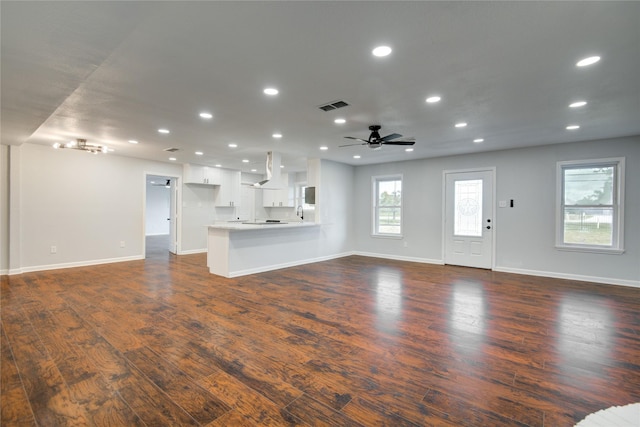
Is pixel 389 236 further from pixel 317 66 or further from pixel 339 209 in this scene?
pixel 317 66

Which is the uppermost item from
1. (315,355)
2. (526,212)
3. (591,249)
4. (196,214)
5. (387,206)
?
(387,206)

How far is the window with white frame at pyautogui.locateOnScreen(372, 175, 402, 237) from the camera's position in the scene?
7.62 metres

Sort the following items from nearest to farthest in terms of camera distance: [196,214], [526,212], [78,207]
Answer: [526,212]
[78,207]
[196,214]

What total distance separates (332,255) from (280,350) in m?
5.06

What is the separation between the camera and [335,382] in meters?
2.14

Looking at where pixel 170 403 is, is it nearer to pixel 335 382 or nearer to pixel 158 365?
pixel 158 365

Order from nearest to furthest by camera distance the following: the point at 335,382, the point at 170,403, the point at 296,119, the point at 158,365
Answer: the point at 170,403 → the point at 335,382 → the point at 158,365 → the point at 296,119

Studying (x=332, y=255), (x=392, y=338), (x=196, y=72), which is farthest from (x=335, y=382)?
(x=332, y=255)

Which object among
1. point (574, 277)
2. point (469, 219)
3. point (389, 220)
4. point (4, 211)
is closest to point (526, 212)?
point (469, 219)

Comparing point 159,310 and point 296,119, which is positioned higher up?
point 296,119

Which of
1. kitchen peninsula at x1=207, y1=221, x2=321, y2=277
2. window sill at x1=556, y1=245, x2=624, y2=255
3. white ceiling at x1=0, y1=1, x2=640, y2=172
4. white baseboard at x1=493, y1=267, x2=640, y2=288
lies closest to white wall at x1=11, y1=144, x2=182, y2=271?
white ceiling at x1=0, y1=1, x2=640, y2=172

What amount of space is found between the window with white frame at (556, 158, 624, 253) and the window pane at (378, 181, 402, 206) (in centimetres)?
325

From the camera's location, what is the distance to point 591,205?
5219mm

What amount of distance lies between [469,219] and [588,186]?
2046 millimetres
